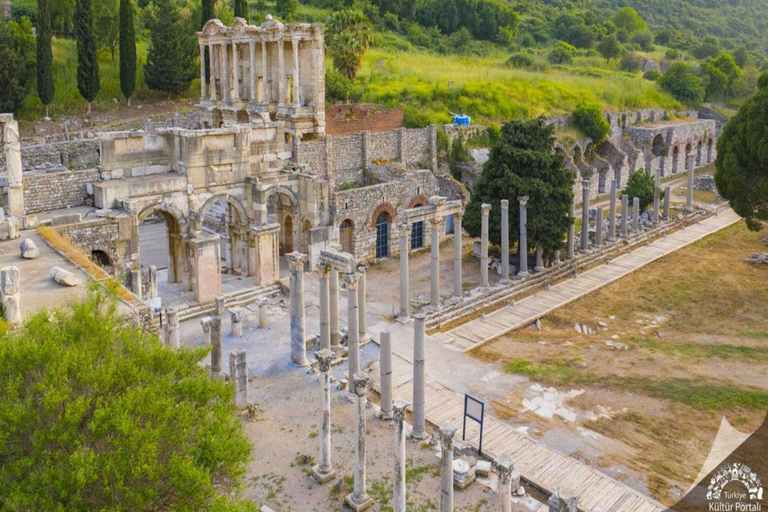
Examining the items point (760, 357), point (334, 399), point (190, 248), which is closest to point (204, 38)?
point (190, 248)

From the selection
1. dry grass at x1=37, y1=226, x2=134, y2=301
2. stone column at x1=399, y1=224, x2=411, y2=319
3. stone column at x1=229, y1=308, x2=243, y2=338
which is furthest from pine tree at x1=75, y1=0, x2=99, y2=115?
stone column at x1=399, y1=224, x2=411, y2=319

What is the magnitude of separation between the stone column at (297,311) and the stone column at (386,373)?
14.2ft

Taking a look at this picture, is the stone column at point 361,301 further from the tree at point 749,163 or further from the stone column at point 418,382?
the tree at point 749,163

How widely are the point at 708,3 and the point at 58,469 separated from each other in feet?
545

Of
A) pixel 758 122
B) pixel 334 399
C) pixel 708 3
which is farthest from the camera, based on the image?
pixel 708 3

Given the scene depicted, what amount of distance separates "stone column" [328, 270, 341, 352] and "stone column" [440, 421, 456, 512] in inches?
357

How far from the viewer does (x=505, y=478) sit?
13953mm

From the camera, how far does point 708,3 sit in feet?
488

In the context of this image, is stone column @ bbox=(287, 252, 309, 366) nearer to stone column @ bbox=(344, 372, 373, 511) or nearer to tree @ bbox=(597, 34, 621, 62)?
stone column @ bbox=(344, 372, 373, 511)

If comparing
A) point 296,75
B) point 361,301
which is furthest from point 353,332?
point 296,75

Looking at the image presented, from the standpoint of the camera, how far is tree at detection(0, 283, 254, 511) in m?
9.88

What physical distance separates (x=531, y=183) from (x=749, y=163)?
967 cm

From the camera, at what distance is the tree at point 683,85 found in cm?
6806

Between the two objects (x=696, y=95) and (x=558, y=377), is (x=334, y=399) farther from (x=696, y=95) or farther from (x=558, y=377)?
(x=696, y=95)
